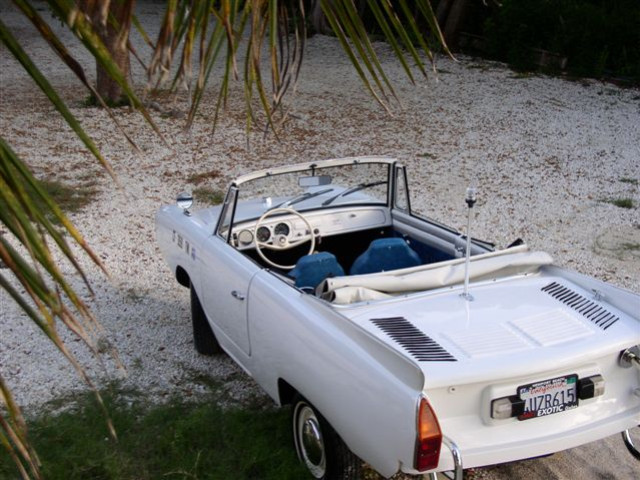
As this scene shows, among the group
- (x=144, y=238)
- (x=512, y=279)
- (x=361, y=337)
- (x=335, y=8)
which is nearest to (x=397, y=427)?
(x=361, y=337)

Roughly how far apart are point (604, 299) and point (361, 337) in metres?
1.37

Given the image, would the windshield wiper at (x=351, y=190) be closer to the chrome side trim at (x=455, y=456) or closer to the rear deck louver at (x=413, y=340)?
the rear deck louver at (x=413, y=340)

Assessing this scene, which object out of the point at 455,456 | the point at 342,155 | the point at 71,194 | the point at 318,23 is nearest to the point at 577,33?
the point at 318,23

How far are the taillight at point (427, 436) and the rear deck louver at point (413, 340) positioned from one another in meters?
0.31

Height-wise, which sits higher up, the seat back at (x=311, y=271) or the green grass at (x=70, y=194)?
the seat back at (x=311, y=271)

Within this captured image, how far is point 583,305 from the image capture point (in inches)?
143

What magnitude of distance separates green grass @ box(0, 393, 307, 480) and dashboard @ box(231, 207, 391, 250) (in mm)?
1030

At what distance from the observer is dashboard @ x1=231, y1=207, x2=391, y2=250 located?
4.64 meters

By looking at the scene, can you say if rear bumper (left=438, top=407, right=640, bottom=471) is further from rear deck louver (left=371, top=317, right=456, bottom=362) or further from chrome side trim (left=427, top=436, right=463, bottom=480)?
rear deck louver (left=371, top=317, right=456, bottom=362)

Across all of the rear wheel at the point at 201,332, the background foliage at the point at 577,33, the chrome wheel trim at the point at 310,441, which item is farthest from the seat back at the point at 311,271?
the background foliage at the point at 577,33

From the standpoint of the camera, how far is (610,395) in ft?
10.7

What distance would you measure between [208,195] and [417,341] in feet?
19.0

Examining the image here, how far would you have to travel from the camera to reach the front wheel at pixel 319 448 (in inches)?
134

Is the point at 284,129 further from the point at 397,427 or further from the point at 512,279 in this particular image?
the point at 397,427
